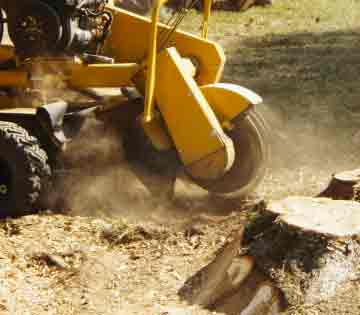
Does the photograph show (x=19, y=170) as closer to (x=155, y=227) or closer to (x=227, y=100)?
(x=155, y=227)

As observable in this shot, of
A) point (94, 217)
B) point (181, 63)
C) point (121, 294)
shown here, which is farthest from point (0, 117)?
point (121, 294)

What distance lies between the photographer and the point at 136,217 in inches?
273

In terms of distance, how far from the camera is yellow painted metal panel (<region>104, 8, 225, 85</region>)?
729 centimetres

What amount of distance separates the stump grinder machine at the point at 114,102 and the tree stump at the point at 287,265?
1419mm

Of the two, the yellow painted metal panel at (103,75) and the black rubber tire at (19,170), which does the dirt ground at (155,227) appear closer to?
the black rubber tire at (19,170)

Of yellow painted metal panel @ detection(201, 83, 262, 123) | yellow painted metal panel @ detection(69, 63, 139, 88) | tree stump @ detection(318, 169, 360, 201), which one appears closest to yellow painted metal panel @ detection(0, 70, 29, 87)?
yellow painted metal panel @ detection(69, 63, 139, 88)

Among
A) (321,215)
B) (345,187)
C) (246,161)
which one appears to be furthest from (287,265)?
(246,161)

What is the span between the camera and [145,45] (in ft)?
24.6

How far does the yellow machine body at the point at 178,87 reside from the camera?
655 cm

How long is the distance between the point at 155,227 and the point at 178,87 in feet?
3.79

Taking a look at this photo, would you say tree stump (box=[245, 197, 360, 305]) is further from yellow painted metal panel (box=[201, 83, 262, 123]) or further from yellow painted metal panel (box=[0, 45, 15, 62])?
yellow painted metal panel (box=[0, 45, 15, 62])

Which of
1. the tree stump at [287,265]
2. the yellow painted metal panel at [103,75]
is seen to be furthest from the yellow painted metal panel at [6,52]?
the tree stump at [287,265]

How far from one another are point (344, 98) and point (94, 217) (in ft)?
15.1

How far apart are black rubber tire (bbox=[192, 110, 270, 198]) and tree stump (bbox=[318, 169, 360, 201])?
834mm
